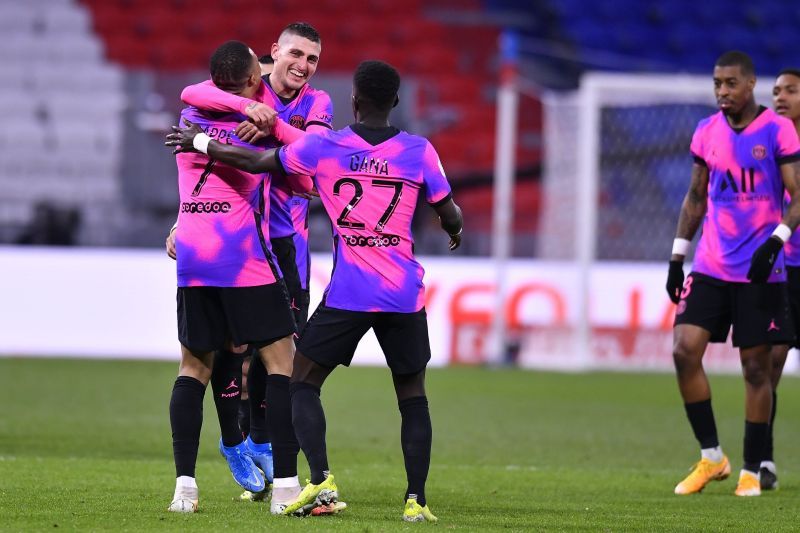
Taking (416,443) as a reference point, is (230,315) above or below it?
above

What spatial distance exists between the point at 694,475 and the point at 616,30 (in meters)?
16.8

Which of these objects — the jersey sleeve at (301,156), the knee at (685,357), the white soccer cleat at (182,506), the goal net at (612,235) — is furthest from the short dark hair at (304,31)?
the goal net at (612,235)

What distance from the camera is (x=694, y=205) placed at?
7.38 metres

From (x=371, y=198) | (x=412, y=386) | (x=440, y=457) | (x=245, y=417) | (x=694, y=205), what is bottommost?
(x=440, y=457)

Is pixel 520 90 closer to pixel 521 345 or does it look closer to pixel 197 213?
pixel 521 345

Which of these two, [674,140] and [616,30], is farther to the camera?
[616,30]

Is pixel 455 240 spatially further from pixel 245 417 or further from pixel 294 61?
pixel 245 417

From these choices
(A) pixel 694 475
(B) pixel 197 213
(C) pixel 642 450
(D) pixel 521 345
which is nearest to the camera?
(B) pixel 197 213

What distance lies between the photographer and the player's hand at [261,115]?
5.47 meters

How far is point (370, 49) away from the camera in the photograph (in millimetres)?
21953

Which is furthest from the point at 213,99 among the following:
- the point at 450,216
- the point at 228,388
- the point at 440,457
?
the point at 440,457

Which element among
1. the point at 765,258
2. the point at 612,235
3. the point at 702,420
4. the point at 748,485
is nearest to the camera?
the point at 765,258

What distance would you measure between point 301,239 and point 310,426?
1.36 m

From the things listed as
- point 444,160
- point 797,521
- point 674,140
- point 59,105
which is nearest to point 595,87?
point 674,140
